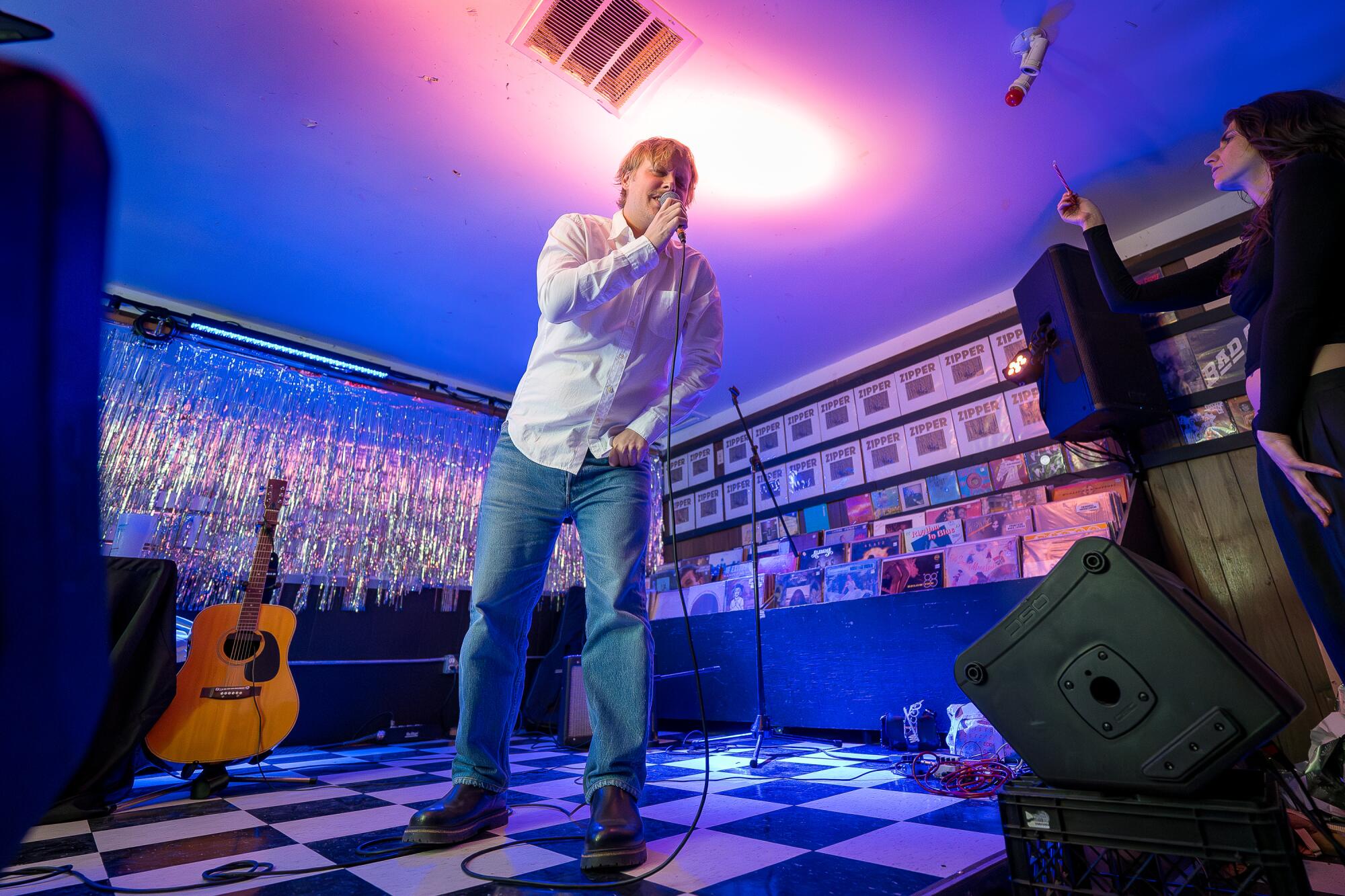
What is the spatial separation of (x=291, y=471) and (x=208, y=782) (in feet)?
6.08

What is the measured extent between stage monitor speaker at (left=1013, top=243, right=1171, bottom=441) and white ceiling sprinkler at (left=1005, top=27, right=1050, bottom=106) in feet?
2.62

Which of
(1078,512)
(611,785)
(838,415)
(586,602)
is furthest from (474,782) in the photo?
(838,415)

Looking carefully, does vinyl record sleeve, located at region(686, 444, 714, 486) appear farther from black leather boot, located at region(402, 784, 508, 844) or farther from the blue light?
black leather boot, located at region(402, 784, 508, 844)

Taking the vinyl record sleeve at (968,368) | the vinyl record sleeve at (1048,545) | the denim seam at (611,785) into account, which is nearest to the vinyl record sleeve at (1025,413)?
the vinyl record sleeve at (968,368)

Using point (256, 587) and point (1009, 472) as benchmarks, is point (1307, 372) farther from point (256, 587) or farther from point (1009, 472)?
point (256, 587)

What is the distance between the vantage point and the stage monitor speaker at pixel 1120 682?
73 centimetres

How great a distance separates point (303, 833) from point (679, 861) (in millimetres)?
827

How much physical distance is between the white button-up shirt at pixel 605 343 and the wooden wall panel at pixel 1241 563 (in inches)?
80.6

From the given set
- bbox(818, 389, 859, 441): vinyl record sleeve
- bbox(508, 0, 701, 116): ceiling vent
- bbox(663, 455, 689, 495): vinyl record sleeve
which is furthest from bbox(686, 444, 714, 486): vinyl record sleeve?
bbox(508, 0, 701, 116): ceiling vent

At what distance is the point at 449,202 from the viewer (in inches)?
103

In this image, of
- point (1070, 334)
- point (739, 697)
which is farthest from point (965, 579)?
point (739, 697)

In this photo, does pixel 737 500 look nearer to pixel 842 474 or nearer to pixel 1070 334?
pixel 842 474

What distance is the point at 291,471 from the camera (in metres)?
3.31

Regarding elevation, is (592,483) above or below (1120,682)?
above
